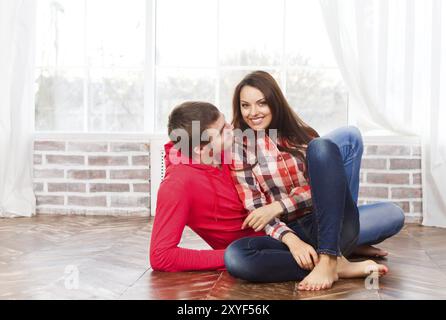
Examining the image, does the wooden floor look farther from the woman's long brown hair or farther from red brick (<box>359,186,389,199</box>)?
the woman's long brown hair

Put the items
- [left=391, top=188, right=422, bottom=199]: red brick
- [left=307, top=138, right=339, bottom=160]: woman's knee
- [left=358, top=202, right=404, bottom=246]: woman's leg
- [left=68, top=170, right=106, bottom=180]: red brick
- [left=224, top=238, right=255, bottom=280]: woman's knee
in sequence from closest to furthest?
1. [left=307, top=138, right=339, bottom=160]: woman's knee
2. [left=224, top=238, right=255, bottom=280]: woman's knee
3. [left=358, top=202, right=404, bottom=246]: woman's leg
4. [left=391, top=188, right=422, bottom=199]: red brick
5. [left=68, top=170, right=106, bottom=180]: red brick

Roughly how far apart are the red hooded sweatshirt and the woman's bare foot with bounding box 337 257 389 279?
306mm

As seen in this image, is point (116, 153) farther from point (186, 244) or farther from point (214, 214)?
point (214, 214)

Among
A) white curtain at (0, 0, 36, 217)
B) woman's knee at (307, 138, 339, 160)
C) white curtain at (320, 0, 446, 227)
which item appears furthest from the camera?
white curtain at (0, 0, 36, 217)

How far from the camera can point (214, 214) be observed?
1.93m

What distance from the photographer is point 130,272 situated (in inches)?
77.0

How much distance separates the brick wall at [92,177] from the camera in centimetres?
331

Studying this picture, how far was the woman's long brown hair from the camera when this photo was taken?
189cm

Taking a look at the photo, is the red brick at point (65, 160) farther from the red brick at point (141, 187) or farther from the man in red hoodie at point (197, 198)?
the man in red hoodie at point (197, 198)

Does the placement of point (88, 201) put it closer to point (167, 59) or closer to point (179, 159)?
point (167, 59)

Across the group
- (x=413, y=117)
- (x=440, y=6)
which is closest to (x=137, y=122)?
(x=413, y=117)

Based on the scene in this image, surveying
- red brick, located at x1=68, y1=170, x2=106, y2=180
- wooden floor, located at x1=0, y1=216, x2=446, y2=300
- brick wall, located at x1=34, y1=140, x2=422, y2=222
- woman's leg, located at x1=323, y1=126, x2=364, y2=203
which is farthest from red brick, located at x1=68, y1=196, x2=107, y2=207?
woman's leg, located at x1=323, y1=126, x2=364, y2=203

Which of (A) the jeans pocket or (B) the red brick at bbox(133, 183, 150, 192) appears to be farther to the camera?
(B) the red brick at bbox(133, 183, 150, 192)

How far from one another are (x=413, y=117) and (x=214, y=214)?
5.20ft
